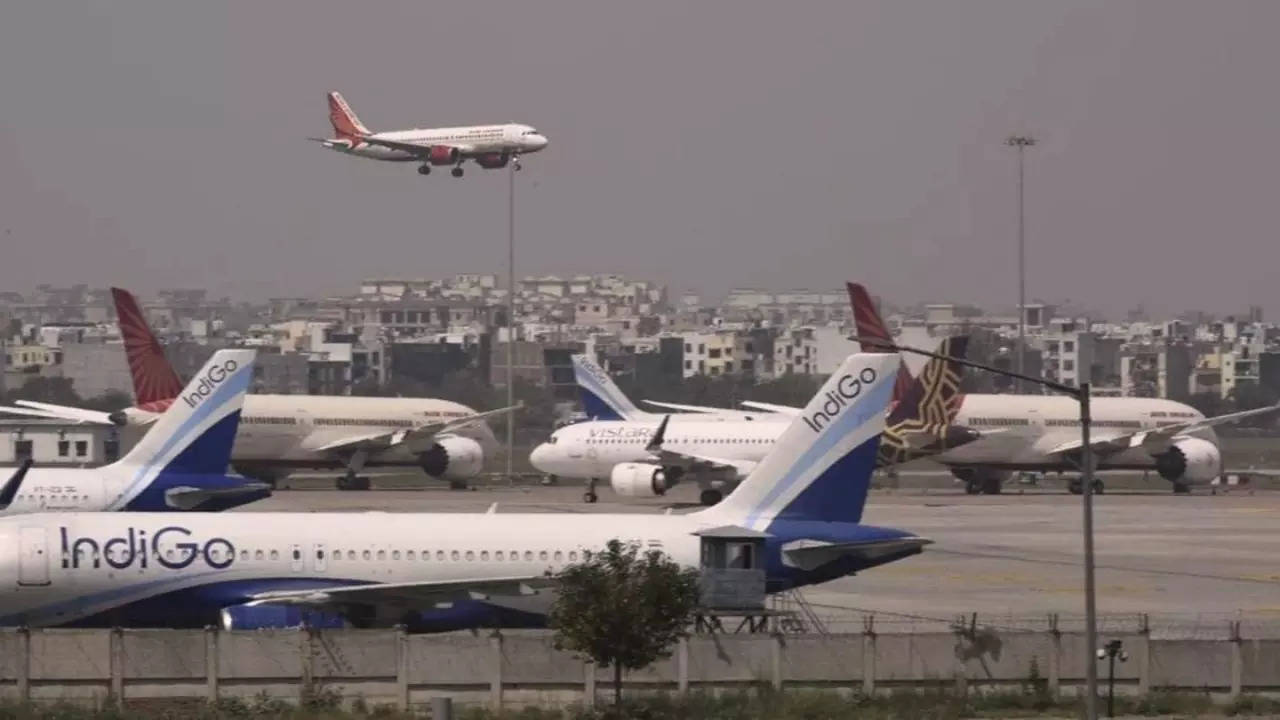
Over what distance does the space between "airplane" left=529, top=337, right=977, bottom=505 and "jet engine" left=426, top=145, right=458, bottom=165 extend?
35.3 meters

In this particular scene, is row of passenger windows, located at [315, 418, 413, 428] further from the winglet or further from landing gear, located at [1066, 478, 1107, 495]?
landing gear, located at [1066, 478, 1107, 495]

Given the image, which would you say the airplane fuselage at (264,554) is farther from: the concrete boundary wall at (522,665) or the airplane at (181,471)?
the airplane at (181,471)

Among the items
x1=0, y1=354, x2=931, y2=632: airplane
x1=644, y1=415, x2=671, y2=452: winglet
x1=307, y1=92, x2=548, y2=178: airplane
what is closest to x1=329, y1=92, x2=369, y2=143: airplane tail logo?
x1=307, y1=92, x2=548, y2=178: airplane

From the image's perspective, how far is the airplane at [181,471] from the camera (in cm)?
5528

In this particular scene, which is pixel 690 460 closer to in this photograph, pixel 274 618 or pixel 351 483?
pixel 351 483

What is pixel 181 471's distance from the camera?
57.0 m

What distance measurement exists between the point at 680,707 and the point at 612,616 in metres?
2.36

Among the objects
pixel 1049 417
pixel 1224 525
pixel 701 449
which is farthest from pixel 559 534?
pixel 1049 417

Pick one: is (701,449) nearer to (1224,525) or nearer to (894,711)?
(1224,525)

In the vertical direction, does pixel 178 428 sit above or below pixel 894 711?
above

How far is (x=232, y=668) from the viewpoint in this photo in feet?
127

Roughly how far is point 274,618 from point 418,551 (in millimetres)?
3103

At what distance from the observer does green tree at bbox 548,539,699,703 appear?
3628cm

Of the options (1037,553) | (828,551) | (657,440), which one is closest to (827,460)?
(828,551)
